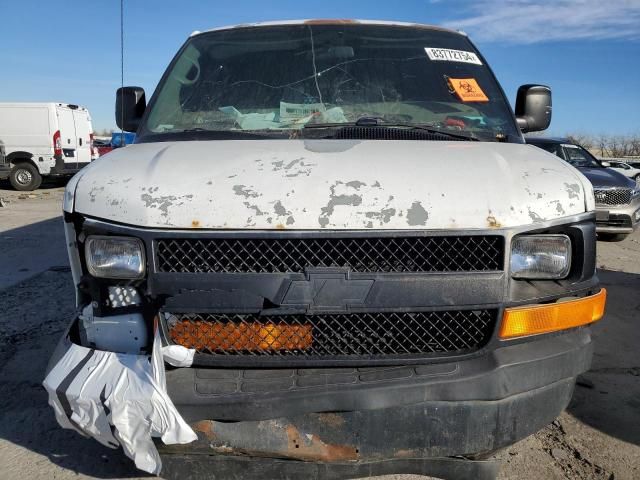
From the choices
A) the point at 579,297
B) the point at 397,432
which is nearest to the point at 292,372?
the point at 397,432

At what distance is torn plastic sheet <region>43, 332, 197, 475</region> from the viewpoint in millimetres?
1897

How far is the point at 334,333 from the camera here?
2031 mm

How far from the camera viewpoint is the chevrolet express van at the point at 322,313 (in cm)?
194

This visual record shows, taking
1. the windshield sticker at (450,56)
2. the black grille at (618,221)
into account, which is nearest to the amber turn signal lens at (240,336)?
the windshield sticker at (450,56)

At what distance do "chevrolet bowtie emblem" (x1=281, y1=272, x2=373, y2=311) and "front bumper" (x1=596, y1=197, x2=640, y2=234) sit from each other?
27.9ft

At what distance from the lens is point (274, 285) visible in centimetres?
195

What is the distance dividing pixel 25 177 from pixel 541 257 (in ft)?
58.9

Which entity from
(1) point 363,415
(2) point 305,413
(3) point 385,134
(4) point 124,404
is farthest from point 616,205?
(4) point 124,404

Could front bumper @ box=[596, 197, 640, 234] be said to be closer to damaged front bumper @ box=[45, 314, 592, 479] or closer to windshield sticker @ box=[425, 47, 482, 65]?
windshield sticker @ box=[425, 47, 482, 65]

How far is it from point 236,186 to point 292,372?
0.74 m

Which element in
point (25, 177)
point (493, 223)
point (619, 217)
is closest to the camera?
Answer: point (493, 223)

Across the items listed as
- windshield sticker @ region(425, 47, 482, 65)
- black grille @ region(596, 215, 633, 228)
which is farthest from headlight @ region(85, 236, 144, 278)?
black grille @ region(596, 215, 633, 228)

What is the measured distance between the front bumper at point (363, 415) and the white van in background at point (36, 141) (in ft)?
54.8

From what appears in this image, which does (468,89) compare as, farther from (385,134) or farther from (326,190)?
(326,190)
